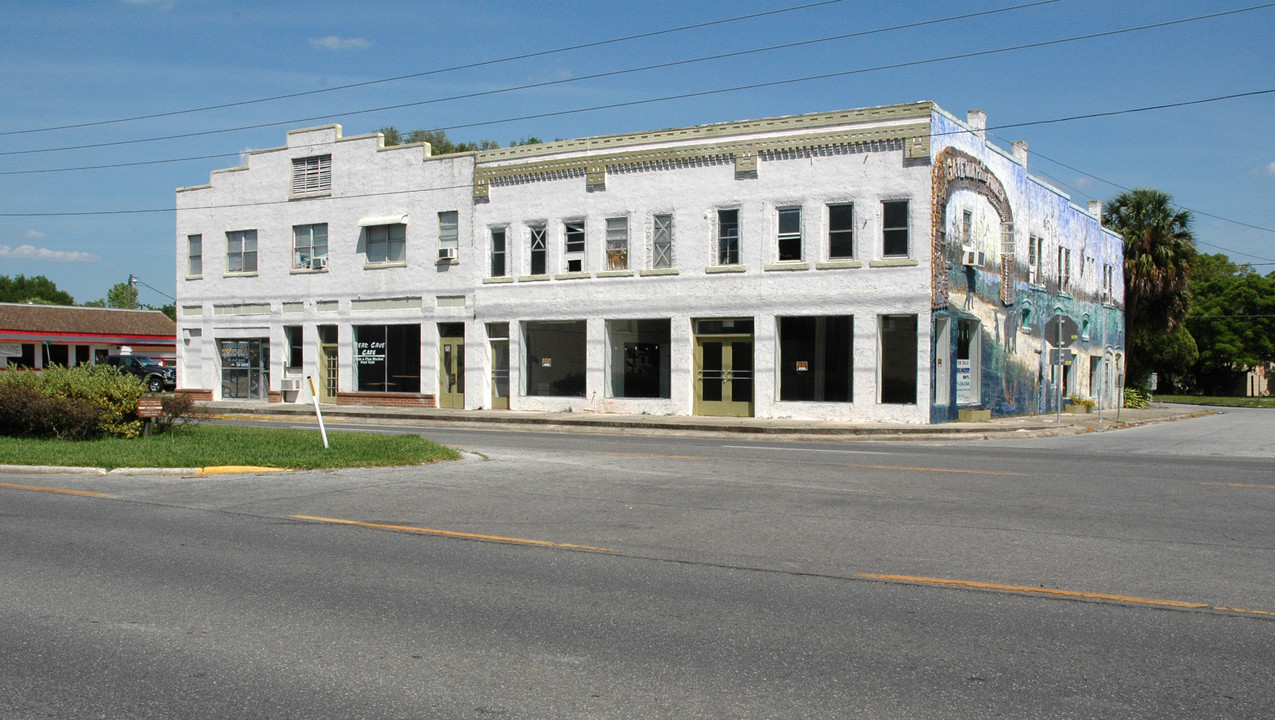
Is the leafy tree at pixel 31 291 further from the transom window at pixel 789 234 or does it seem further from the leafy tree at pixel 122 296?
the transom window at pixel 789 234

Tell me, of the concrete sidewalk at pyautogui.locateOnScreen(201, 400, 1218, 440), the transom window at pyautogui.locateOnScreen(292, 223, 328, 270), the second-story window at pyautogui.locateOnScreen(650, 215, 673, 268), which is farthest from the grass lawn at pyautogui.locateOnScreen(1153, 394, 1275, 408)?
the transom window at pyautogui.locateOnScreen(292, 223, 328, 270)

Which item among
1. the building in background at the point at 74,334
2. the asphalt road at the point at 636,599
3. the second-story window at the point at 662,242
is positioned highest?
the second-story window at the point at 662,242

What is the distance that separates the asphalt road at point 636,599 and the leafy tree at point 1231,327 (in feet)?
218

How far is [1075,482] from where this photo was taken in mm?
13516

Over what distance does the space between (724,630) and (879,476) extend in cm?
838

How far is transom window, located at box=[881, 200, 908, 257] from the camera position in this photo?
84.8ft

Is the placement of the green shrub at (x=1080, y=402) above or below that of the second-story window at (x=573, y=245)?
below

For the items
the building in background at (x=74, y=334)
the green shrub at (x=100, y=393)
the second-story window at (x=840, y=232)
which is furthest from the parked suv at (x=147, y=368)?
the second-story window at (x=840, y=232)

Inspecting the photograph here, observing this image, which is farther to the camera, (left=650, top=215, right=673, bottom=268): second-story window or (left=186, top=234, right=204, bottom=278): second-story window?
(left=186, top=234, right=204, bottom=278): second-story window

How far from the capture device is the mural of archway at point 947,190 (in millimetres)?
25562

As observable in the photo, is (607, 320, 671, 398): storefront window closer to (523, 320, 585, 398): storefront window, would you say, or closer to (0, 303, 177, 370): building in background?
(523, 320, 585, 398): storefront window

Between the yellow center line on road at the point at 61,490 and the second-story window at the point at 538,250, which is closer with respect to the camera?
the yellow center line on road at the point at 61,490

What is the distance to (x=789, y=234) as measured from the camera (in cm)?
2720

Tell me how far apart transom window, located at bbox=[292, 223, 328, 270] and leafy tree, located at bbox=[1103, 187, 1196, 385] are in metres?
34.0
